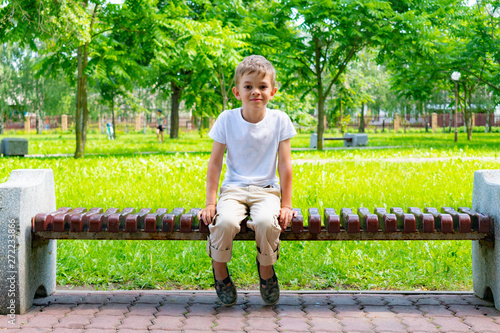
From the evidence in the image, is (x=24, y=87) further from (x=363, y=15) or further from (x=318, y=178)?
(x=318, y=178)

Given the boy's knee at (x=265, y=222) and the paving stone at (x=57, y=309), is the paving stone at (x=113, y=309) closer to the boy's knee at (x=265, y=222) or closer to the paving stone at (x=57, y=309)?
the paving stone at (x=57, y=309)

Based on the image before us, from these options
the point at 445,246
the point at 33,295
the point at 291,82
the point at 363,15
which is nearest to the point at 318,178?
the point at 445,246

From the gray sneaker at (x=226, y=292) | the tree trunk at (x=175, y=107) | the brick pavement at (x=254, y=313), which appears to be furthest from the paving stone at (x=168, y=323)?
the tree trunk at (x=175, y=107)

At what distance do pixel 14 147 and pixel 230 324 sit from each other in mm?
14738

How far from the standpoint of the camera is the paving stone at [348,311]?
3.41 m

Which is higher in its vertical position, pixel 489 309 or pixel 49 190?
pixel 49 190

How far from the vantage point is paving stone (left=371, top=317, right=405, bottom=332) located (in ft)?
10.4

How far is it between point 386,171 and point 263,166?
6.84 meters

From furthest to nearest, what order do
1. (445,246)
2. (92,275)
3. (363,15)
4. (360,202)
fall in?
1. (363,15)
2. (360,202)
3. (445,246)
4. (92,275)

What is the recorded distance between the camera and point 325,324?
10.6ft

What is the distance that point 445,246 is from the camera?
500 cm

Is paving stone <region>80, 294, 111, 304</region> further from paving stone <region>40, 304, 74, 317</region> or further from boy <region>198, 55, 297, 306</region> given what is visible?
boy <region>198, 55, 297, 306</region>

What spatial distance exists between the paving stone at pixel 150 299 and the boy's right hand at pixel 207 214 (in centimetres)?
64

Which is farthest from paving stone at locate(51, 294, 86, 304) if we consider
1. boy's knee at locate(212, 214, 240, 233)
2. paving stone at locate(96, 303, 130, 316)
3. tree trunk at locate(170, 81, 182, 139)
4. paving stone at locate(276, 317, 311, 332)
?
tree trunk at locate(170, 81, 182, 139)
